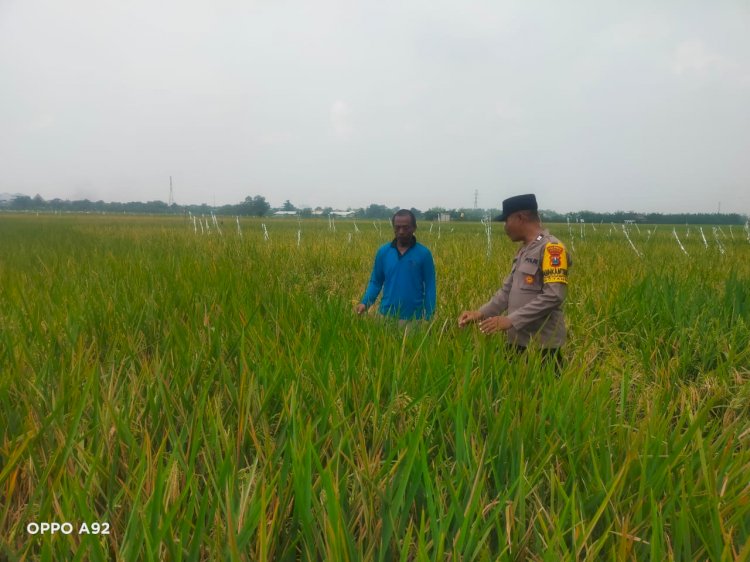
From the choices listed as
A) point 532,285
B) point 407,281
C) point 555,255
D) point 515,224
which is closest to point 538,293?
point 532,285

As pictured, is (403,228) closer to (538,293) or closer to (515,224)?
(515,224)

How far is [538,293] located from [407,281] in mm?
1095

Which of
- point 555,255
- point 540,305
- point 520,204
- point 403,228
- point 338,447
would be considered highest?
point 520,204

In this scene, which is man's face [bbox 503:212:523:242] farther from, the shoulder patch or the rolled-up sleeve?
the rolled-up sleeve

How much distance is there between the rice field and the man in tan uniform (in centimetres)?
28

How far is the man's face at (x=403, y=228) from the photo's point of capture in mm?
3539

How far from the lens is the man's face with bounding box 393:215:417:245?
3.54 m

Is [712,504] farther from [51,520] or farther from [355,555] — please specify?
[51,520]

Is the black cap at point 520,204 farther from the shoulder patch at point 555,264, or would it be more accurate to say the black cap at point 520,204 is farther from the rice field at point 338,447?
the rice field at point 338,447

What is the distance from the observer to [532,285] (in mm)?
2807

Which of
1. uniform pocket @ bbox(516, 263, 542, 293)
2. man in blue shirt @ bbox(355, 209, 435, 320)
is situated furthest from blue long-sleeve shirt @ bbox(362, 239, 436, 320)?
uniform pocket @ bbox(516, 263, 542, 293)

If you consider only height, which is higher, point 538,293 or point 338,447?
point 538,293

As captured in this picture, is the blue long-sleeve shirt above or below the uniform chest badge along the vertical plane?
below

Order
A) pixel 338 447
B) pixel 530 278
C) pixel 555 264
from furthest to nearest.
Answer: pixel 530 278 < pixel 555 264 < pixel 338 447
